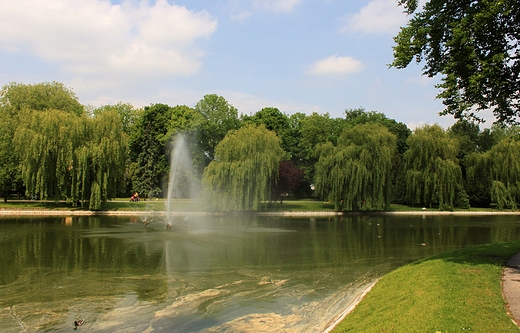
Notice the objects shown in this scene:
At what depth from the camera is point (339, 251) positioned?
19984 millimetres

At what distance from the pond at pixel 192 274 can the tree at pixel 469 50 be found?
6.45m

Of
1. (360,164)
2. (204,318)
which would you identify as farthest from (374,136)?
(204,318)

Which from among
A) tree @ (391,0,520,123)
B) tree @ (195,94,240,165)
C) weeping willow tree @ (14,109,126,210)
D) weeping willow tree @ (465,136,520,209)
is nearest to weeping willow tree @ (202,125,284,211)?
weeping willow tree @ (14,109,126,210)

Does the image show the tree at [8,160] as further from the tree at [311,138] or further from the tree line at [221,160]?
the tree at [311,138]

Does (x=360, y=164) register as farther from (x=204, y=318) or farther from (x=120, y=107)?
(x=120, y=107)

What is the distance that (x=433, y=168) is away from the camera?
46000mm

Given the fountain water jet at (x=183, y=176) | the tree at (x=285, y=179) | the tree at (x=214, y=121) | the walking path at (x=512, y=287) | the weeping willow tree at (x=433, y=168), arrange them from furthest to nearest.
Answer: the tree at (x=214, y=121) → the fountain water jet at (x=183, y=176) → the weeping willow tree at (x=433, y=168) → the tree at (x=285, y=179) → the walking path at (x=512, y=287)

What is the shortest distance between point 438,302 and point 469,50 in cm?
693

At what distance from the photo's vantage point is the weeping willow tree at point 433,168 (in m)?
44.8

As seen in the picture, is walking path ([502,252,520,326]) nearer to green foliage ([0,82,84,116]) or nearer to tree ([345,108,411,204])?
tree ([345,108,411,204])

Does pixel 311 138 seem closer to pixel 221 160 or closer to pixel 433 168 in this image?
pixel 433 168

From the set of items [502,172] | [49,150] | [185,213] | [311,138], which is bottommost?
[185,213]

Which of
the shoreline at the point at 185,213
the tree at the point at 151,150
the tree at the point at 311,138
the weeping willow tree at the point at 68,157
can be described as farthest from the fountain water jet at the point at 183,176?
the tree at the point at 311,138

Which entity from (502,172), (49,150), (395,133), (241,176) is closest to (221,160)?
(241,176)
